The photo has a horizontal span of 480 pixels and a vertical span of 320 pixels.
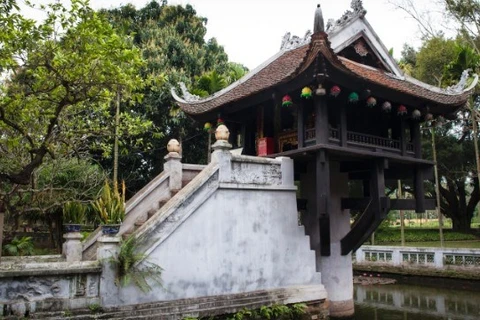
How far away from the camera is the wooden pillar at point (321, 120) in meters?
8.26

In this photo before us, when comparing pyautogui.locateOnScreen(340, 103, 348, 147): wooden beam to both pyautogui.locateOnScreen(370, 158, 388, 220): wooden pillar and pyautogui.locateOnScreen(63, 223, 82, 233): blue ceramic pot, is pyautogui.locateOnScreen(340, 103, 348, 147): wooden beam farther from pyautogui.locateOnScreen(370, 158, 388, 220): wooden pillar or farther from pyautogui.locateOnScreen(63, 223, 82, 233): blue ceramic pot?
pyautogui.locateOnScreen(63, 223, 82, 233): blue ceramic pot

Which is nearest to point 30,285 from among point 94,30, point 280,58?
point 94,30

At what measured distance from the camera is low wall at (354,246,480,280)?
48.1 feet

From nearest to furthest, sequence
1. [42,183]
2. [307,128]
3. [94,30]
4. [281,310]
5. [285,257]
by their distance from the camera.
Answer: [94,30]
[281,310]
[285,257]
[307,128]
[42,183]

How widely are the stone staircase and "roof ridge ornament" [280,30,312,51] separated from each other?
187 inches

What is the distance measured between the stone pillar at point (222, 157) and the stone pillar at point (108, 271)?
7.56 feet

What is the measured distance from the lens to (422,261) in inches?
628

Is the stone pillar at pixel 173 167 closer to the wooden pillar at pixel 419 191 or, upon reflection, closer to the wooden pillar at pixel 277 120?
the wooden pillar at pixel 277 120

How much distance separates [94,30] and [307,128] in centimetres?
497

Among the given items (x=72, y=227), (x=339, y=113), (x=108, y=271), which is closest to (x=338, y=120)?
(x=339, y=113)

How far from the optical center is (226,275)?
744 centimetres

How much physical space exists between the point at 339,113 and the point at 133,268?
210 inches

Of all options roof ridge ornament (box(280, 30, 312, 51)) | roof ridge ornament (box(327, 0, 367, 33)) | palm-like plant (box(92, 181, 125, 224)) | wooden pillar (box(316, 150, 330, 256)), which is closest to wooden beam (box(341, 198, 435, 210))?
wooden pillar (box(316, 150, 330, 256))

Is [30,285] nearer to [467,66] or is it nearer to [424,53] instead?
[467,66]
